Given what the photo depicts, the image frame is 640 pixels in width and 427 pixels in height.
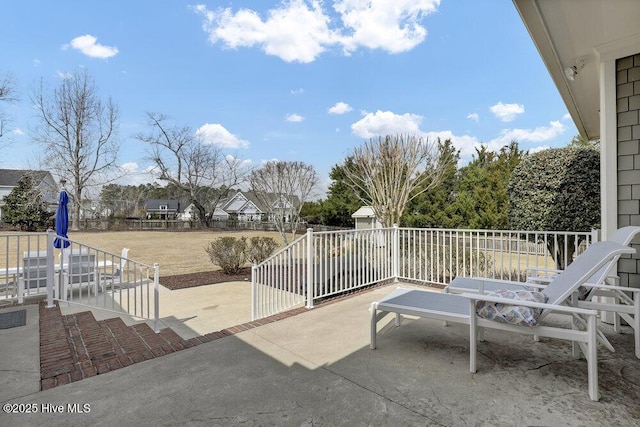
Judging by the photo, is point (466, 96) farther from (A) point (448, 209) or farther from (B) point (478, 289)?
(B) point (478, 289)

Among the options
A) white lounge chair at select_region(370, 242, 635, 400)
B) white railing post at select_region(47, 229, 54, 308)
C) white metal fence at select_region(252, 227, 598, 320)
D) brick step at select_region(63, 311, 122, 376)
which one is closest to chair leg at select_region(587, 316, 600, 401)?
white lounge chair at select_region(370, 242, 635, 400)

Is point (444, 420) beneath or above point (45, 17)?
beneath

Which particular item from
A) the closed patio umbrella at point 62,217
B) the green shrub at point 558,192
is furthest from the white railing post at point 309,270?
the closed patio umbrella at point 62,217

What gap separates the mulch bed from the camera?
28.4 ft

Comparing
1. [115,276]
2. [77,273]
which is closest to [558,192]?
[77,273]

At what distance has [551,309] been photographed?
213 cm

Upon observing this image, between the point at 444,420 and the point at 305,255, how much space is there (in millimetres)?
2857

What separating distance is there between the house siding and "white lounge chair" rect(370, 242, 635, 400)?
4.82ft

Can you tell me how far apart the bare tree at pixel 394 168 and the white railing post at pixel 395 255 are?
21.2 ft

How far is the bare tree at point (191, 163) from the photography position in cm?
3034

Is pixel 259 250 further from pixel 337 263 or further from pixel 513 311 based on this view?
pixel 513 311

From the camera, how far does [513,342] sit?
288 centimetres

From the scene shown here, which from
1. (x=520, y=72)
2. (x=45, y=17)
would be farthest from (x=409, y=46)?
(x=45, y=17)

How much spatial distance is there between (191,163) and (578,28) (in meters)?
33.9
